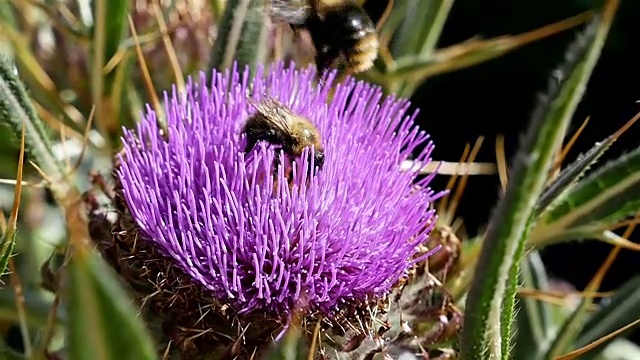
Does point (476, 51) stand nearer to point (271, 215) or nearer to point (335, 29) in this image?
point (335, 29)

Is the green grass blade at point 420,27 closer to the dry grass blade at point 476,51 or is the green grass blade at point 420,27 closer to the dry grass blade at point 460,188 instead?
the dry grass blade at point 476,51

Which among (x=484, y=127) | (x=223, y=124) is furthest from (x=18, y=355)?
(x=484, y=127)

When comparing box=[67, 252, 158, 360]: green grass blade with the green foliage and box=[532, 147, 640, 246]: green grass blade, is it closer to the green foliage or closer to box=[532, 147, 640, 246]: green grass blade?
the green foliage

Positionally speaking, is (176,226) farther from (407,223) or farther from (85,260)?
(85,260)

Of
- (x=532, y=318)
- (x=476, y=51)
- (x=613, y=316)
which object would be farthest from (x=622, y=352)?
(x=476, y=51)

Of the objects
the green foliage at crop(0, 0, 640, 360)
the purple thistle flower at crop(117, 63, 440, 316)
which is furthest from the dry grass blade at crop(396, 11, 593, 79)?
the purple thistle flower at crop(117, 63, 440, 316)
